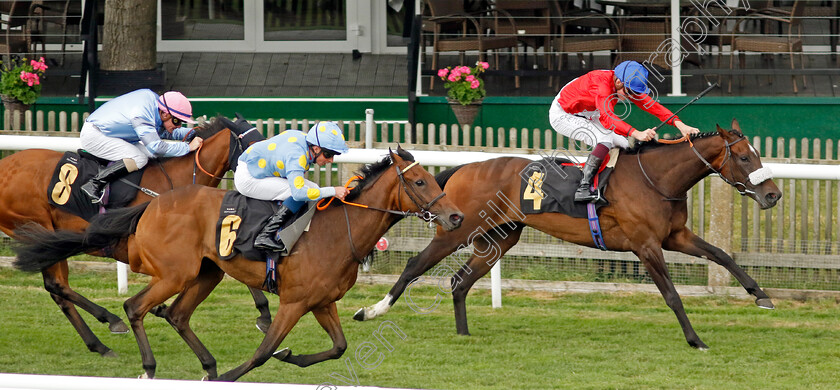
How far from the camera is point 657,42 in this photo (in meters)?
11.5

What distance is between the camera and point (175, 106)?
20.2 feet

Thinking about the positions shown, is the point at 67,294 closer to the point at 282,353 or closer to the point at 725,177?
the point at 282,353

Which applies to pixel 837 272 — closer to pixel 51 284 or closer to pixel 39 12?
pixel 51 284

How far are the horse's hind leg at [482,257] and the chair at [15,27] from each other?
300 inches

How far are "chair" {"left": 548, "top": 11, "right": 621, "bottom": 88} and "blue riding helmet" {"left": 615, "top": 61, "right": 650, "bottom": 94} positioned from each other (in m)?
4.93

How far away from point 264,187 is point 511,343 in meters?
1.91

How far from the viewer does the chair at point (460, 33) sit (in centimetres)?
1157

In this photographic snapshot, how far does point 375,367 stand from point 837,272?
3.68m

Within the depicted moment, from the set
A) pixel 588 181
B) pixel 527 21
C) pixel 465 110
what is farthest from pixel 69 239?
pixel 527 21

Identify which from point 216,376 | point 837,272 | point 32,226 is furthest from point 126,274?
point 837,272

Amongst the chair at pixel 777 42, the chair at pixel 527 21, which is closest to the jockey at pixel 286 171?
the chair at pixel 527 21

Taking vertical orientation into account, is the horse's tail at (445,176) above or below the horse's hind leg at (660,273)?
above

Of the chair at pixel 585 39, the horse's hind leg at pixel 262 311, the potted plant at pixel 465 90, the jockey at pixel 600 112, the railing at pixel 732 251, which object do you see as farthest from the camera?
the chair at pixel 585 39

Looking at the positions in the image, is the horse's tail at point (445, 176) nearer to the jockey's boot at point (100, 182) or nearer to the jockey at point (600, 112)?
the jockey at point (600, 112)
